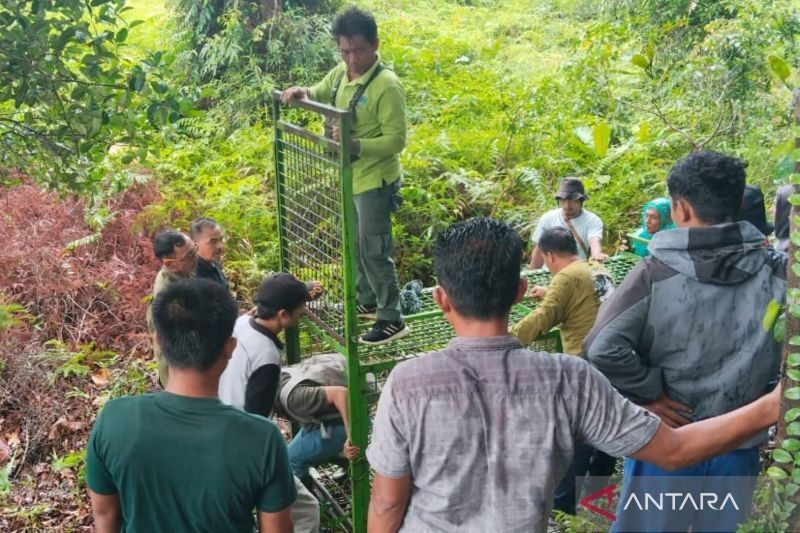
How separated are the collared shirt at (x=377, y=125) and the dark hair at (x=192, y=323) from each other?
1.66 m

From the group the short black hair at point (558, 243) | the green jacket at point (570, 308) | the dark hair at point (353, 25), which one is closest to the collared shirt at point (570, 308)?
the green jacket at point (570, 308)

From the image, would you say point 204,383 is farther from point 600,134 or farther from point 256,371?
point 600,134

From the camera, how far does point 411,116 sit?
1060 cm

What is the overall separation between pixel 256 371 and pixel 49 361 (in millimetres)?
3336

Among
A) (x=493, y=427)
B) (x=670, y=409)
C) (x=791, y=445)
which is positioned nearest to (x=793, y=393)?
(x=791, y=445)

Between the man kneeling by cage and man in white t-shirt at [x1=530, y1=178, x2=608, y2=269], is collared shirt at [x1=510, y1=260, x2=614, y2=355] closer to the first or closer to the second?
man in white t-shirt at [x1=530, y1=178, x2=608, y2=269]

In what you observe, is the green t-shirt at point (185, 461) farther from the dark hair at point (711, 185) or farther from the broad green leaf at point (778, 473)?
the dark hair at point (711, 185)

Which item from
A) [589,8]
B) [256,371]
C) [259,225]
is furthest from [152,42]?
[256,371]

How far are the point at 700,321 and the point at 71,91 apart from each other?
9.98ft

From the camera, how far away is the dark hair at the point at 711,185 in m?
2.91

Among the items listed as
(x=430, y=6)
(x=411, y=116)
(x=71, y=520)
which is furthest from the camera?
(x=430, y=6)

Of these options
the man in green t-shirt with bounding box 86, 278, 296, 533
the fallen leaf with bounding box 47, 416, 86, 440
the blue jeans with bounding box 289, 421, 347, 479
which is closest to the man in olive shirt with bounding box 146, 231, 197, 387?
the blue jeans with bounding box 289, 421, 347, 479

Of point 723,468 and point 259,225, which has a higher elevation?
point 723,468

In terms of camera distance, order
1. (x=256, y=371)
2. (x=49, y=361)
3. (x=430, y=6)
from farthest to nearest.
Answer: (x=430, y=6) < (x=49, y=361) < (x=256, y=371)
